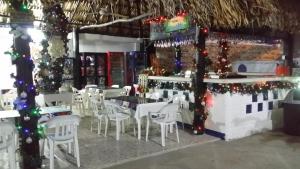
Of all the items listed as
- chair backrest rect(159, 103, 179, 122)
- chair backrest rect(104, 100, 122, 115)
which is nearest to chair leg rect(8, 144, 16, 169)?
chair backrest rect(104, 100, 122, 115)

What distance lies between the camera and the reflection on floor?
5172mm

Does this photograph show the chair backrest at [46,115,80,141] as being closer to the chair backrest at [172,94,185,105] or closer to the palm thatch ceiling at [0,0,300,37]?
the palm thatch ceiling at [0,0,300,37]

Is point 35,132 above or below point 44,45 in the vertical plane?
below

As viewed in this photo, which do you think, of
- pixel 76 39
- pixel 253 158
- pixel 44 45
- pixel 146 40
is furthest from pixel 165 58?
pixel 253 158

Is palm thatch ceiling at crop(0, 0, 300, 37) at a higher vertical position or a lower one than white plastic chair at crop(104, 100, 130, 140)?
higher

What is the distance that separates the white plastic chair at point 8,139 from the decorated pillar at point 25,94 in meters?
0.24

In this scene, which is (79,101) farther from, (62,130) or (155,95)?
(62,130)

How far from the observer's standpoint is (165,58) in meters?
13.5

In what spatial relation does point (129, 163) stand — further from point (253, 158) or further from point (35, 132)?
point (253, 158)

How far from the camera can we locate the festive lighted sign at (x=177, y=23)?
666cm

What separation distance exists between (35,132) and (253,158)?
3.61 meters

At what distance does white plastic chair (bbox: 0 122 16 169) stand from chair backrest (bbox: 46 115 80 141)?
0.57 meters

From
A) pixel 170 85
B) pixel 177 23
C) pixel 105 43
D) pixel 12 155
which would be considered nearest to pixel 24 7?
pixel 12 155

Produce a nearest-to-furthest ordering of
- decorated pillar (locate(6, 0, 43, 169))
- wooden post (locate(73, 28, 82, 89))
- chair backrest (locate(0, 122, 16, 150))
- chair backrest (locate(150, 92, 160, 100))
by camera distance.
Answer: chair backrest (locate(0, 122, 16, 150)) < decorated pillar (locate(6, 0, 43, 169)) < chair backrest (locate(150, 92, 160, 100)) < wooden post (locate(73, 28, 82, 89))
